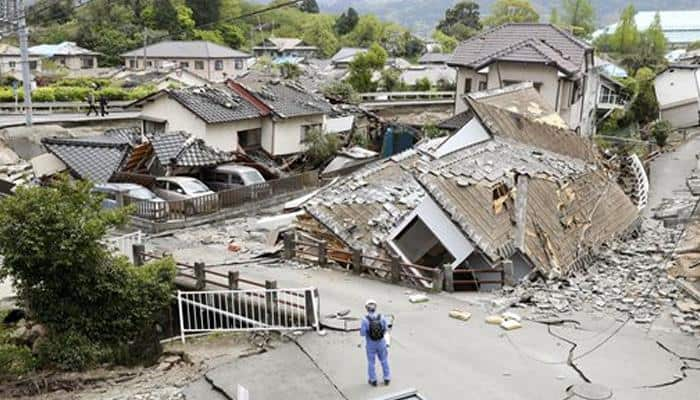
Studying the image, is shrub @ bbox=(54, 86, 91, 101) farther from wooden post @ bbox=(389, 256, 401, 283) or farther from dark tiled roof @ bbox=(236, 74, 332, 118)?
wooden post @ bbox=(389, 256, 401, 283)

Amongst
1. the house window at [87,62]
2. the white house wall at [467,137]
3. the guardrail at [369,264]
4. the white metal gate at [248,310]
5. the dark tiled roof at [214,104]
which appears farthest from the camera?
the house window at [87,62]

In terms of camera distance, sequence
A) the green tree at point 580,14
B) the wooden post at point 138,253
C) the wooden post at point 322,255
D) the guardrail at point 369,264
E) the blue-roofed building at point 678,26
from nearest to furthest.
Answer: the guardrail at point 369,264 < the wooden post at point 138,253 < the wooden post at point 322,255 < the green tree at point 580,14 < the blue-roofed building at point 678,26

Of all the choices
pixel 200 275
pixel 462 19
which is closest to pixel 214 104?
pixel 200 275

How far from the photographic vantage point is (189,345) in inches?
530

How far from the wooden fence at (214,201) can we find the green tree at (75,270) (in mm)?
7229

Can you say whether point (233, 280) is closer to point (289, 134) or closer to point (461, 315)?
point (461, 315)

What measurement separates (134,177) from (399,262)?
42.8ft

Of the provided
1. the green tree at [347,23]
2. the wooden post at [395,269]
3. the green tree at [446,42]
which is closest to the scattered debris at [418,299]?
the wooden post at [395,269]

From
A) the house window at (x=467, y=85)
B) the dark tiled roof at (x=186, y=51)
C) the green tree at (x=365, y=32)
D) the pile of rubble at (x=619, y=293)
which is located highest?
the green tree at (x=365, y=32)

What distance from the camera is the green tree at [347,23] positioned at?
338ft

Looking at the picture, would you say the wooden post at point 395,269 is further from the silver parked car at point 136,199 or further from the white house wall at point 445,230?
the silver parked car at point 136,199

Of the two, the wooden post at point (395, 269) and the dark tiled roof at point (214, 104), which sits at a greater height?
the dark tiled roof at point (214, 104)

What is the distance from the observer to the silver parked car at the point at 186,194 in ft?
73.2

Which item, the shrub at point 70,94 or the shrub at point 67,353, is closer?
the shrub at point 67,353
